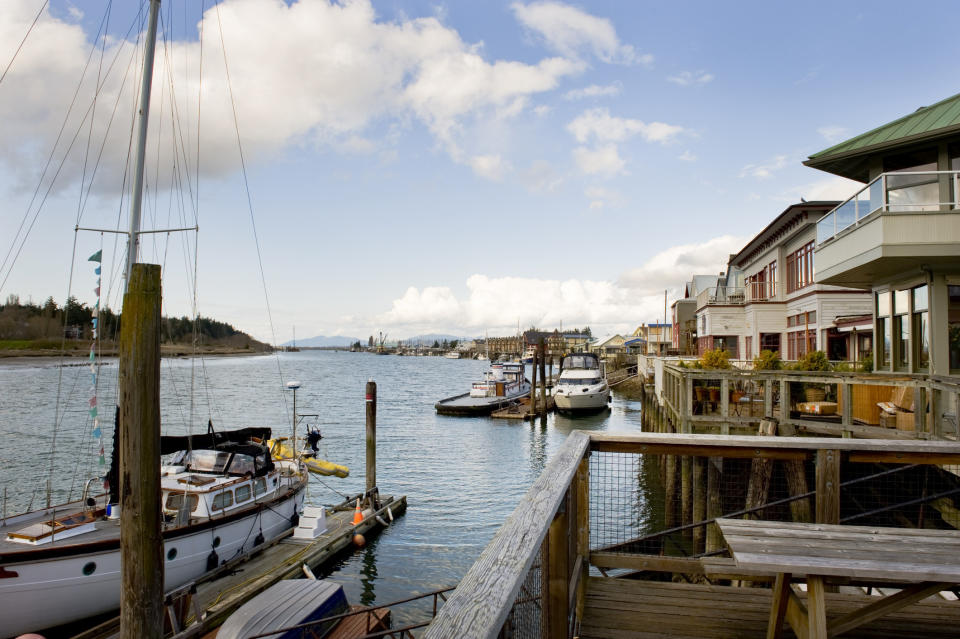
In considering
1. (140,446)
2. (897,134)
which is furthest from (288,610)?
(897,134)

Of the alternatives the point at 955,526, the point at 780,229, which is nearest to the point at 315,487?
the point at 955,526

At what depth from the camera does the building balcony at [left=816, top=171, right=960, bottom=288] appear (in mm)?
11406

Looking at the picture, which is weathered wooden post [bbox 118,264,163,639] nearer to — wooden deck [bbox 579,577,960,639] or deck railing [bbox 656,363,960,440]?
wooden deck [bbox 579,577,960,639]

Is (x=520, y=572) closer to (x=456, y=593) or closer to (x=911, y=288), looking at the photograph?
(x=456, y=593)

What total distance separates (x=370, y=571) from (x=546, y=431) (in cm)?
2349

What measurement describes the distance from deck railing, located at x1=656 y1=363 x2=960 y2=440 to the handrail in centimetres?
919

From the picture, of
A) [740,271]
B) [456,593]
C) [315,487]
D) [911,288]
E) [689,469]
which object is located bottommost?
[315,487]

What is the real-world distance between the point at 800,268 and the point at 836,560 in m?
26.1

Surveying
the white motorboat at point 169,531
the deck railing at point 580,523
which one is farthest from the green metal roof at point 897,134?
the white motorboat at point 169,531

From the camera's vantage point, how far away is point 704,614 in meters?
3.88

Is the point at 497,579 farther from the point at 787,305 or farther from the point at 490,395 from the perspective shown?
the point at 490,395

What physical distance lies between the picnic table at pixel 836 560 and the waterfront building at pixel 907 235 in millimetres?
10311

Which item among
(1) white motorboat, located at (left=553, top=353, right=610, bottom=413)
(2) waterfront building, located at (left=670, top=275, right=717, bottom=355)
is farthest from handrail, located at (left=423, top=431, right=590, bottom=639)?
(2) waterfront building, located at (left=670, top=275, right=717, bottom=355)

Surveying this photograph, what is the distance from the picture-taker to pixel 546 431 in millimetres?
37188
